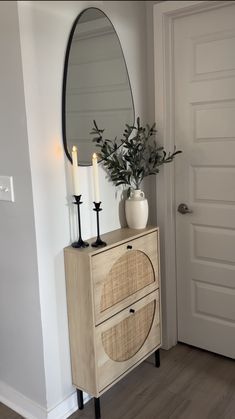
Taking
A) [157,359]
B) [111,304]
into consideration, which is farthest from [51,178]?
[157,359]

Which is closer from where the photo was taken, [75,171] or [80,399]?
[75,171]

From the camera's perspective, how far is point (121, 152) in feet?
6.09

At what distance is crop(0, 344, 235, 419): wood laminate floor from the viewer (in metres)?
1.69

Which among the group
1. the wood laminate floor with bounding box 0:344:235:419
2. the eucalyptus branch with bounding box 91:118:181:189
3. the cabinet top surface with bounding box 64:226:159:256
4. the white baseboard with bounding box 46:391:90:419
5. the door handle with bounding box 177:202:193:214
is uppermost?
the eucalyptus branch with bounding box 91:118:181:189

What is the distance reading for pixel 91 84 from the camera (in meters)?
1.60

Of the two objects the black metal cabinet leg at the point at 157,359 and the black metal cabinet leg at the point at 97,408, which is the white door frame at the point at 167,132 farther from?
the black metal cabinet leg at the point at 97,408

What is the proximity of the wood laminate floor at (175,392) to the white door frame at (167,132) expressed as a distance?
7.7 inches

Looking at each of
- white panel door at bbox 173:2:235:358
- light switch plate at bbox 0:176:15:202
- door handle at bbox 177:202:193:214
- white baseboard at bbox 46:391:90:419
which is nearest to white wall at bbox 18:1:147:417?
white baseboard at bbox 46:391:90:419

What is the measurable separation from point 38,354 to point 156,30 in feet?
5.09

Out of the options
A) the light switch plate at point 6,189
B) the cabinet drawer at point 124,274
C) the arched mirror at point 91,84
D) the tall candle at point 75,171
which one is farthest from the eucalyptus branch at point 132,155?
the light switch plate at point 6,189

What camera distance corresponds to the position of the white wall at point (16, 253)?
4.72 ft

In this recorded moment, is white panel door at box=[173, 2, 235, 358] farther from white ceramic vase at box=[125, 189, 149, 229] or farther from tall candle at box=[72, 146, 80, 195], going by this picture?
tall candle at box=[72, 146, 80, 195]

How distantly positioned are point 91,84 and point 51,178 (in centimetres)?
42

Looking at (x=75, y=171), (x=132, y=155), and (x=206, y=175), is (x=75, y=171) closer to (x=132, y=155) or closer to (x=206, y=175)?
(x=132, y=155)
